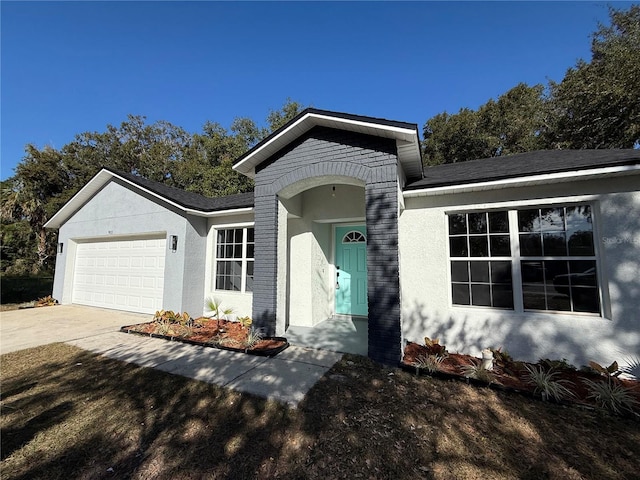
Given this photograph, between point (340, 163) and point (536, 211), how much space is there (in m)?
4.08

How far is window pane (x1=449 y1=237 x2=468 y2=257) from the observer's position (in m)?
5.81

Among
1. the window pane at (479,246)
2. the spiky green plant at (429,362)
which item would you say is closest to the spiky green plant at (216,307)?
the spiky green plant at (429,362)

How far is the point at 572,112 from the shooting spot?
15844 mm

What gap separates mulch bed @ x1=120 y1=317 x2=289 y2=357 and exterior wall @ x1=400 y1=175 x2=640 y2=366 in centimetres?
307

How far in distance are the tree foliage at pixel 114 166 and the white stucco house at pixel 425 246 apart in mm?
12807

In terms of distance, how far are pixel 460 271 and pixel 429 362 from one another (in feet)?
7.15

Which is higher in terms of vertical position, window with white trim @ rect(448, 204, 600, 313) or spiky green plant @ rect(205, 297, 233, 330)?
window with white trim @ rect(448, 204, 600, 313)

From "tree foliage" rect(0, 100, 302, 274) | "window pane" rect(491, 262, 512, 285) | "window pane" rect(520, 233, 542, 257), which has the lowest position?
"window pane" rect(491, 262, 512, 285)

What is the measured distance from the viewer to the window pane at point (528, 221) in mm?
5309

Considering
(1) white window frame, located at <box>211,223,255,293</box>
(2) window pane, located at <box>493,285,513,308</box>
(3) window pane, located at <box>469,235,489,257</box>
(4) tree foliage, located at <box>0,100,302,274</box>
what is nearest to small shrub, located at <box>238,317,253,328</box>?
(1) white window frame, located at <box>211,223,255,293</box>

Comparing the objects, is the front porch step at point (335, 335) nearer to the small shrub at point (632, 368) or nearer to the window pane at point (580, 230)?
the small shrub at point (632, 368)

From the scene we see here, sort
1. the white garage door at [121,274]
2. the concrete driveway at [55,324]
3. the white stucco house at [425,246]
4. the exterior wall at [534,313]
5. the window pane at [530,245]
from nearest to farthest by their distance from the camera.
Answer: the exterior wall at [534,313], the white stucco house at [425,246], the window pane at [530,245], the concrete driveway at [55,324], the white garage door at [121,274]

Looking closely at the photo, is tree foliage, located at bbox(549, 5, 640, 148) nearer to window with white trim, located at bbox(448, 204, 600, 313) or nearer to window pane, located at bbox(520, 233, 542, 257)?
window with white trim, located at bbox(448, 204, 600, 313)

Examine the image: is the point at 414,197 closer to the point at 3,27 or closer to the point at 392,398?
the point at 392,398
